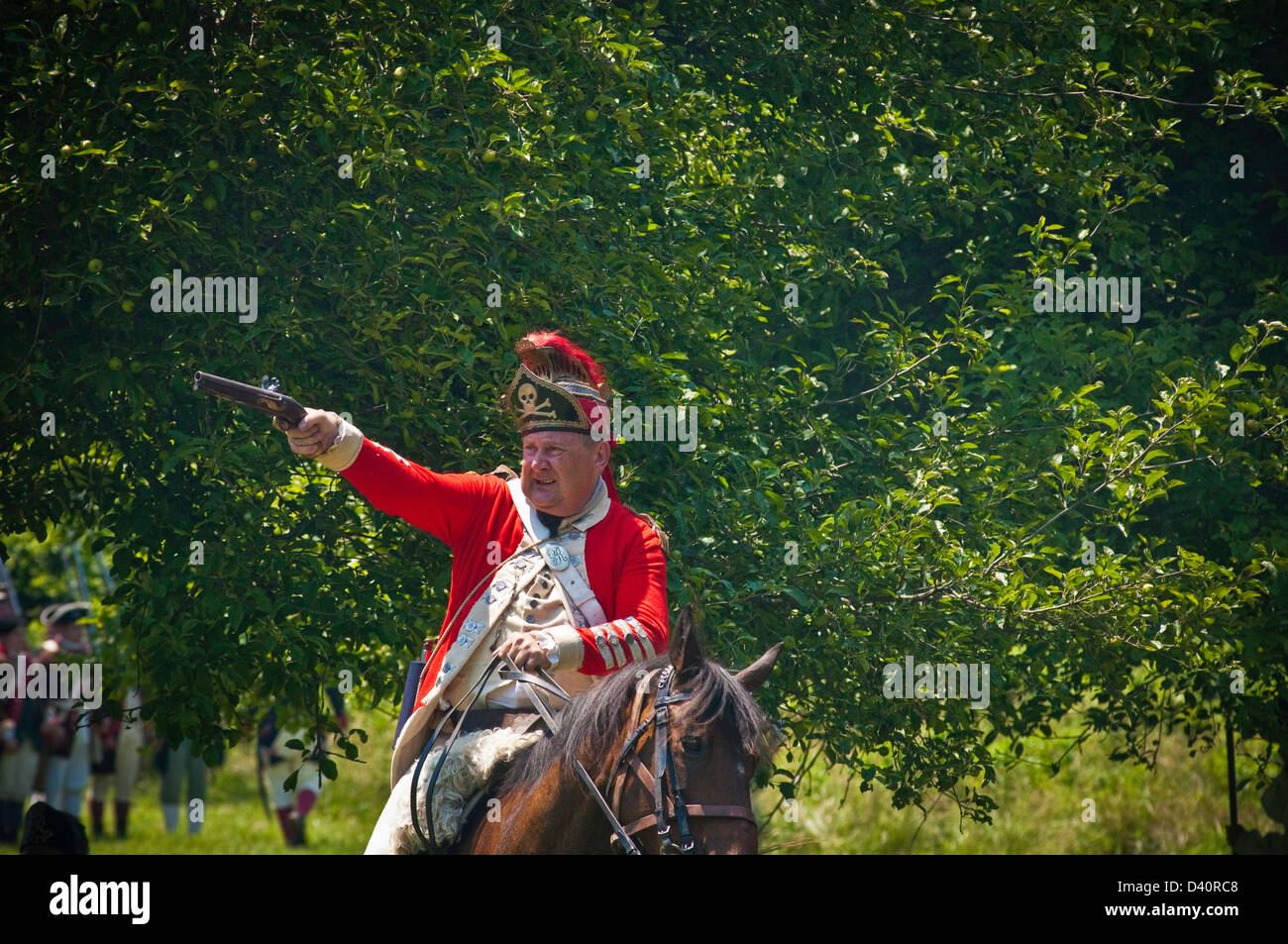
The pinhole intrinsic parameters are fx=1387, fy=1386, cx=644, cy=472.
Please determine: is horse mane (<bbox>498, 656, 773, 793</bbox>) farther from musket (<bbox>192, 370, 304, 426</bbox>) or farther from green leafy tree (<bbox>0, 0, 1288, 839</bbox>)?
green leafy tree (<bbox>0, 0, 1288, 839</bbox>)

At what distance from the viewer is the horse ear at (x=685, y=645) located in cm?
453

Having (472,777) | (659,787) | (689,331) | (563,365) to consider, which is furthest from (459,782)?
(689,331)

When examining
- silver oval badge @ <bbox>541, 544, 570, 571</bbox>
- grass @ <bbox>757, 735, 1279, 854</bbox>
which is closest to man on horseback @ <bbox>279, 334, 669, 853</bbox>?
silver oval badge @ <bbox>541, 544, 570, 571</bbox>

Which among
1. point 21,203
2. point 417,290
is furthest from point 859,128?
point 21,203

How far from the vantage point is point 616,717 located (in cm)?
470

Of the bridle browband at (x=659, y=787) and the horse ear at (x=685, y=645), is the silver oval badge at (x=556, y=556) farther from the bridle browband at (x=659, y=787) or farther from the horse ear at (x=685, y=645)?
the horse ear at (x=685, y=645)

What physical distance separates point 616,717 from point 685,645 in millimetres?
388

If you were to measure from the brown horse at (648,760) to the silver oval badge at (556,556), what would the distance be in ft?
2.72

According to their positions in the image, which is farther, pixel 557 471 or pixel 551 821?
pixel 557 471

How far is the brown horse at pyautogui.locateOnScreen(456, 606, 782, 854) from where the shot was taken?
4.32 metres

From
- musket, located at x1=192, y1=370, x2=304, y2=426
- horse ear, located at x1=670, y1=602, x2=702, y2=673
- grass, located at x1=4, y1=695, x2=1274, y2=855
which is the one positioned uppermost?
musket, located at x1=192, y1=370, x2=304, y2=426

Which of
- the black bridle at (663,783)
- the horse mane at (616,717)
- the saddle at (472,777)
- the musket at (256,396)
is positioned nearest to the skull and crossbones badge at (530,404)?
the musket at (256,396)

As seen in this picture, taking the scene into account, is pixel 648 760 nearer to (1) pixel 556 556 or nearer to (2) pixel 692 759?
(2) pixel 692 759
